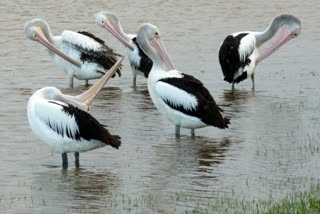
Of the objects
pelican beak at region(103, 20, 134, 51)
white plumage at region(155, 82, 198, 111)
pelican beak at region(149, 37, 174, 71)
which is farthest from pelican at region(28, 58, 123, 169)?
pelican beak at region(103, 20, 134, 51)

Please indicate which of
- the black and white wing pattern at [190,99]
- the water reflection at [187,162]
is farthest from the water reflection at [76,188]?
→ the black and white wing pattern at [190,99]

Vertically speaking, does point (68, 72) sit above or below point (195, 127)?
above

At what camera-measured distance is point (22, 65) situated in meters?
14.7

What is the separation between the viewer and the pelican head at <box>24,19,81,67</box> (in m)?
12.5

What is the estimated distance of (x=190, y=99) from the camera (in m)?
9.05

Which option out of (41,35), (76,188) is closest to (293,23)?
(41,35)

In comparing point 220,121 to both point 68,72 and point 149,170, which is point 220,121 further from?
point 68,72

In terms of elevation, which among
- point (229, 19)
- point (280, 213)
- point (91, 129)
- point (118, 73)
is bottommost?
point (280, 213)

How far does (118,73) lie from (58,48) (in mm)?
1062

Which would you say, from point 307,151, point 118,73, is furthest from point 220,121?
point 118,73

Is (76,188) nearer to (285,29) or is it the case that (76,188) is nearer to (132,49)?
(132,49)

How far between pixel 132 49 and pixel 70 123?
5700 mm

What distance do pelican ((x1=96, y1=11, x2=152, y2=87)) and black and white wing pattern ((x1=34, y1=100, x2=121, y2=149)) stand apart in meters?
5.12

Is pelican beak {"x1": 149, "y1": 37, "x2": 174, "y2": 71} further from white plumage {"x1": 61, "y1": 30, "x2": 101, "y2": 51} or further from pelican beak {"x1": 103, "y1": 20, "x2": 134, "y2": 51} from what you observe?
pelican beak {"x1": 103, "y1": 20, "x2": 134, "y2": 51}
